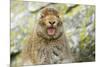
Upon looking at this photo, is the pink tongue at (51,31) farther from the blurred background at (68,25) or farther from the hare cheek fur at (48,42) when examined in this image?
Answer: the blurred background at (68,25)

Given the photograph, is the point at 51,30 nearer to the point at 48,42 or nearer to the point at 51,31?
the point at 51,31

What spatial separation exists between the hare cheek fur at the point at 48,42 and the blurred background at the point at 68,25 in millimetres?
61

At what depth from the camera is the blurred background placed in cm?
207

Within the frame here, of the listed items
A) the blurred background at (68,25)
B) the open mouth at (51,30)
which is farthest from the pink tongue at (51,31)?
the blurred background at (68,25)

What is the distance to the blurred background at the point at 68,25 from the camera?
6.79 feet

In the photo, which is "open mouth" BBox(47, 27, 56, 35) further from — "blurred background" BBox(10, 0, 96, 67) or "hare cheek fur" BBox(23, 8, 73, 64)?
"blurred background" BBox(10, 0, 96, 67)

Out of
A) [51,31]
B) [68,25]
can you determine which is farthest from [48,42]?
[68,25]

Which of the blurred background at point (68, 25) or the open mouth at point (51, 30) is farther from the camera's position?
the open mouth at point (51, 30)

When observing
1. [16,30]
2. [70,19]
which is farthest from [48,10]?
[16,30]

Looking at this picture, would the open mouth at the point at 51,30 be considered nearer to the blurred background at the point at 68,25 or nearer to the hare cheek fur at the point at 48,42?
the hare cheek fur at the point at 48,42

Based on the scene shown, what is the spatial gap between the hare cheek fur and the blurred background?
6 centimetres

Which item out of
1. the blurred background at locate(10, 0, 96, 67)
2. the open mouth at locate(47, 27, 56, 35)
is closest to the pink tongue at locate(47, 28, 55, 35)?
the open mouth at locate(47, 27, 56, 35)

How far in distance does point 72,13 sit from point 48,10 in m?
0.29
